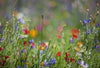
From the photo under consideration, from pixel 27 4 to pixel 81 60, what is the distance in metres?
2.36

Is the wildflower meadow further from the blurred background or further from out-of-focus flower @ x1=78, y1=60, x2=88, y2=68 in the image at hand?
the blurred background

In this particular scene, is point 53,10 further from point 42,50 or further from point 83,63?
point 83,63

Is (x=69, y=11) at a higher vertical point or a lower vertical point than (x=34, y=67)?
higher

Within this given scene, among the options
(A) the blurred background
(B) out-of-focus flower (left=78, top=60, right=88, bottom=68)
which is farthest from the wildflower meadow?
(A) the blurred background

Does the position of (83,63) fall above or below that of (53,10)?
below

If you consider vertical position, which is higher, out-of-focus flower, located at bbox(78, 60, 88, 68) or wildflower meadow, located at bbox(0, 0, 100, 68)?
wildflower meadow, located at bbox(0, 0, 100, 68)

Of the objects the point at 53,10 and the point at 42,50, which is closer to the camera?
the point at 42,50

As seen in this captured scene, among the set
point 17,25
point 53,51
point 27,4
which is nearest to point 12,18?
point 17,25

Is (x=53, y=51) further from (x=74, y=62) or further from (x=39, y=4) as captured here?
(x=39, y=4)

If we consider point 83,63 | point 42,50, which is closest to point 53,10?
point 42,50

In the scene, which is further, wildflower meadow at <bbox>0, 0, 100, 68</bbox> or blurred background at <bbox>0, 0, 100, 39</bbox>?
blurred background at <bbox>0, 0, 100, 39</bbox>

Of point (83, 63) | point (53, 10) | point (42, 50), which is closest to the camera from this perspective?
point (83, 63)

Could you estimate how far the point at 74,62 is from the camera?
6.68ft

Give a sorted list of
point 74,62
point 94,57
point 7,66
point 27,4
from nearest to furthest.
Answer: point 7,66
point 74,62
point 94,57
point 27,4
